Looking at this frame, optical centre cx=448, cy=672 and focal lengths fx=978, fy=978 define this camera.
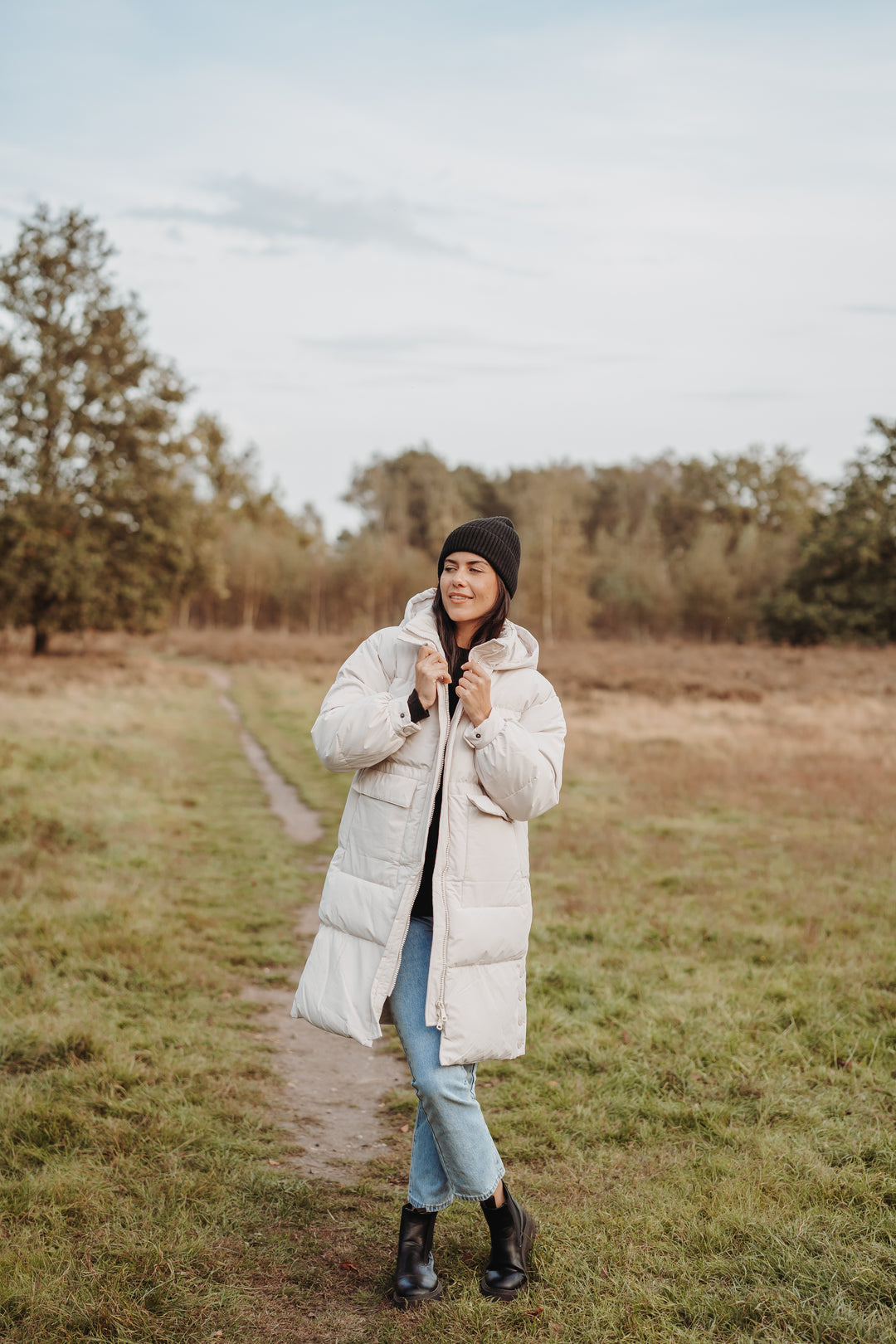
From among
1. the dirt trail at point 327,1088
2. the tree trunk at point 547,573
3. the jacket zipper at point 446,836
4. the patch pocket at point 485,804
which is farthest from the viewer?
the tree trunk at point 547,573

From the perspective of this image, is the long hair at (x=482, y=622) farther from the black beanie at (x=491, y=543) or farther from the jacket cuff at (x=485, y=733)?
the jacket cuff at (x=485, y=733)

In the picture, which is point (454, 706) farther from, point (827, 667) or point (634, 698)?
point (827, 667)

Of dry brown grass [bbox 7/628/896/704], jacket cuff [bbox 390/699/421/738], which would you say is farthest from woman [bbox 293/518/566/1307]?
dry brown grass [bbox 7/628/896/704]

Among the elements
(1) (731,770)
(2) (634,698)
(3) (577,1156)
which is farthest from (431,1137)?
→ (2) (634,698)

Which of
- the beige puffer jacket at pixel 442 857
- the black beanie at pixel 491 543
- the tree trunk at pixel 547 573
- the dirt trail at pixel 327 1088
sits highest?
the tree trunk at pixel 547 573

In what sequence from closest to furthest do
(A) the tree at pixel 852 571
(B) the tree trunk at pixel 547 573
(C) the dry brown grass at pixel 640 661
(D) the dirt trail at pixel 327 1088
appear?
(D) the dirt trail at pixel 327 1088 < (C) the dry brown grass at pixel 640 661 < (A) the tree at pixel 852 571 < (B) the tree trunk at pixel 547 573

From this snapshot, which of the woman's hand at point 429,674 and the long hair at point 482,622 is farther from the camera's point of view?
the long hair at point 482,622

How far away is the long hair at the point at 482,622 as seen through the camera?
308cm

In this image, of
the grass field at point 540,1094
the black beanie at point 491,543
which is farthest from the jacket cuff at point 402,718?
the grass field at point 540,1094

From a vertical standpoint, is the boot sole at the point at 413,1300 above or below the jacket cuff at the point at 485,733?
below

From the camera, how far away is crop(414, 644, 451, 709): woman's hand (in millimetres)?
2865

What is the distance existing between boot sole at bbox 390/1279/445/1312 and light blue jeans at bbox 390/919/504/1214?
1.03ft

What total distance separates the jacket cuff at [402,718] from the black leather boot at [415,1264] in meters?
1.50

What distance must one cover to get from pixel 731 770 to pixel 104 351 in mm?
24360
